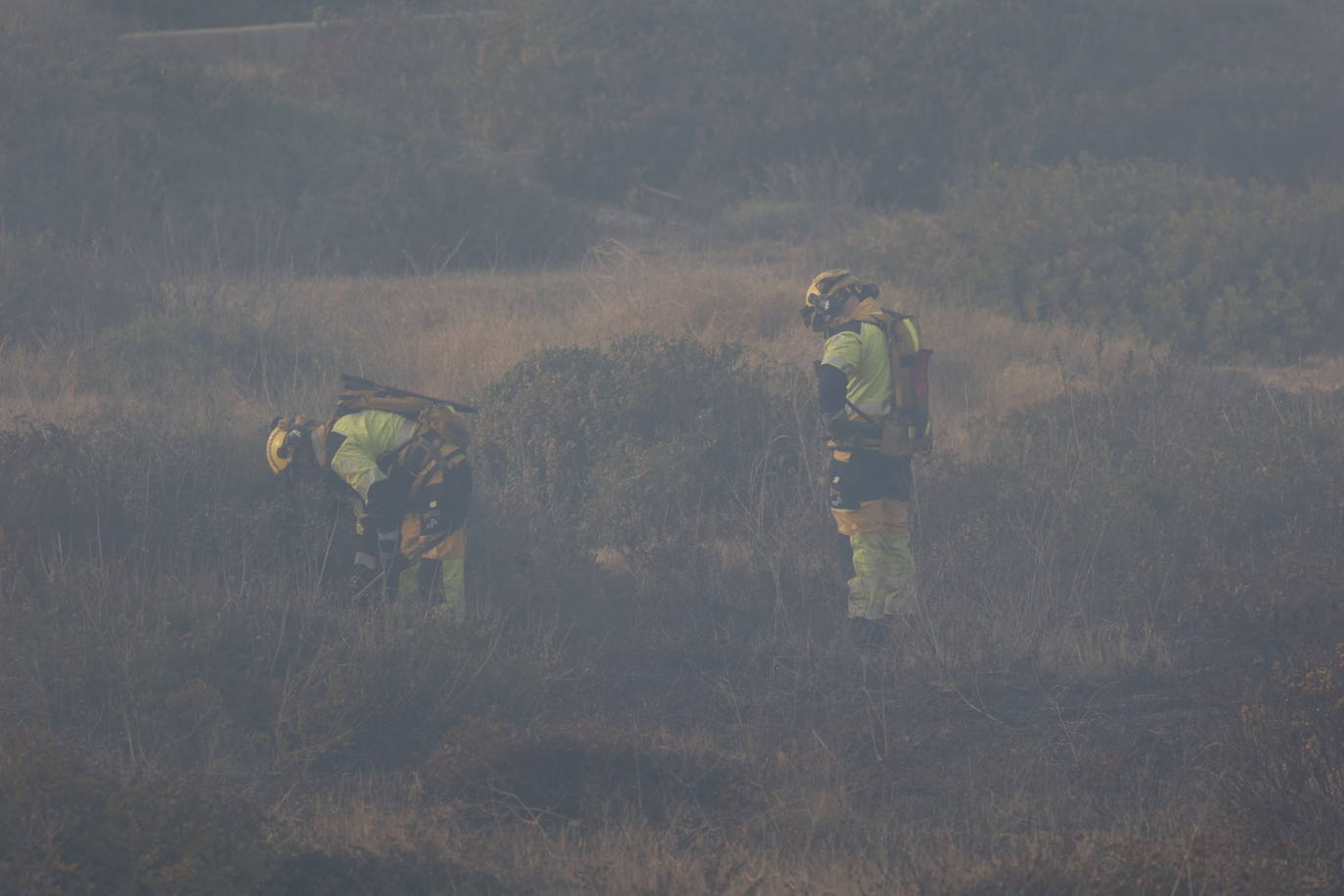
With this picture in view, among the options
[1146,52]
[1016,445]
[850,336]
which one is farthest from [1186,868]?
[1146,52]

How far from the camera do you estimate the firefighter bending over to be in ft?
23.3

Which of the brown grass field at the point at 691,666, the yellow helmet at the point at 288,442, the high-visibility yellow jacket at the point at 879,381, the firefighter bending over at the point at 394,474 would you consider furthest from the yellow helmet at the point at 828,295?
the yellow helmet at the point at 288,442

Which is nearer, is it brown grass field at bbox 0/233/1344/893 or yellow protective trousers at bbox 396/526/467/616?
brown grass field at bbox 0/233/1344/893

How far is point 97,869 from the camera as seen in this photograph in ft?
13.3

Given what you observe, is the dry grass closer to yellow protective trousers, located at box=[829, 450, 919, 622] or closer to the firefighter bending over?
yellow protective trousers, located at box=[829, 450, 919, 622]

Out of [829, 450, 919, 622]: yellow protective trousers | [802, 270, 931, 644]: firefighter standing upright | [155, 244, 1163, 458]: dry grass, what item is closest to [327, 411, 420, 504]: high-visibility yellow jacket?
[802, 270, 931, 644]: firefighter standing upright

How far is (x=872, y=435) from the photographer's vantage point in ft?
24.8

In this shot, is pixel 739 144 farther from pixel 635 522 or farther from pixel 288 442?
pixel 288 442

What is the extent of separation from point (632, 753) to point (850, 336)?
2.95 metres

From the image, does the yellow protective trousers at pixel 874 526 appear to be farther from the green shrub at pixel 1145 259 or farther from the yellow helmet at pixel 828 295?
the green shrub at pixel 1145 259

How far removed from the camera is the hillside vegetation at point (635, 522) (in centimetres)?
489

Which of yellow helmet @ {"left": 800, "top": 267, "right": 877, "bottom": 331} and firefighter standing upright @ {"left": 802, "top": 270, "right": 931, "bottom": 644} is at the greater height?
yellow helmet @ {"left": 800, "top": 267, "right": 877, "bottom": 331}

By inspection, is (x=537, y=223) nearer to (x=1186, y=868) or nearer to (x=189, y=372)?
(x=189, y=372)

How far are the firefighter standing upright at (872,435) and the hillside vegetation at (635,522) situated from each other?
32 cm
